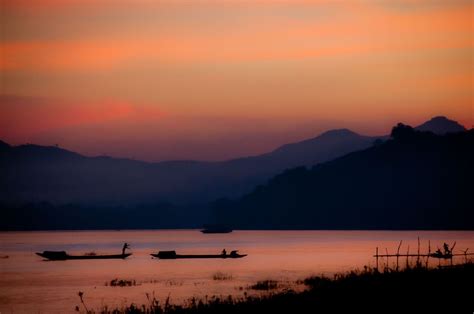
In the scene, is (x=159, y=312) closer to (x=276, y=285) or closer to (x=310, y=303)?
(x=310, y=303)

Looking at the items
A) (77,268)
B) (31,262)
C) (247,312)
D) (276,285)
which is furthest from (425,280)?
(31,262)

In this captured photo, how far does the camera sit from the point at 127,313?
114 feet

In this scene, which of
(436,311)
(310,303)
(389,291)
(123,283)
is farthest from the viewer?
(123,283)

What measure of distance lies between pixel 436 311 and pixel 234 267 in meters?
64.4

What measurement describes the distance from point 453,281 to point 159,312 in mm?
13376

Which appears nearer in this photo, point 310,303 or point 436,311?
point 436,311

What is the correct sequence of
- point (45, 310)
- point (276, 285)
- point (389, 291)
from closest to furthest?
point (389, 291), point (45, 310), point (276, 285)

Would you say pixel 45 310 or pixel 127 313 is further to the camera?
pixel 45 310

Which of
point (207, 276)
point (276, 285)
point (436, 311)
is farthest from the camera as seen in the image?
point (207, 276)

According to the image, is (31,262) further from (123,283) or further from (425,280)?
(425,280)

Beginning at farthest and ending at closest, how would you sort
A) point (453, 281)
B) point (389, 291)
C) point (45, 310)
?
point (45, 310) → point (453, 281) → point (389, 291)

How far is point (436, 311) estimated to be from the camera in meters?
32.1

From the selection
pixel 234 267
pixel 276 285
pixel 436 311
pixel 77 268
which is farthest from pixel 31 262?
pixel 436 311

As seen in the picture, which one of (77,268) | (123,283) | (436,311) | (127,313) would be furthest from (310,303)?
(77,268)
